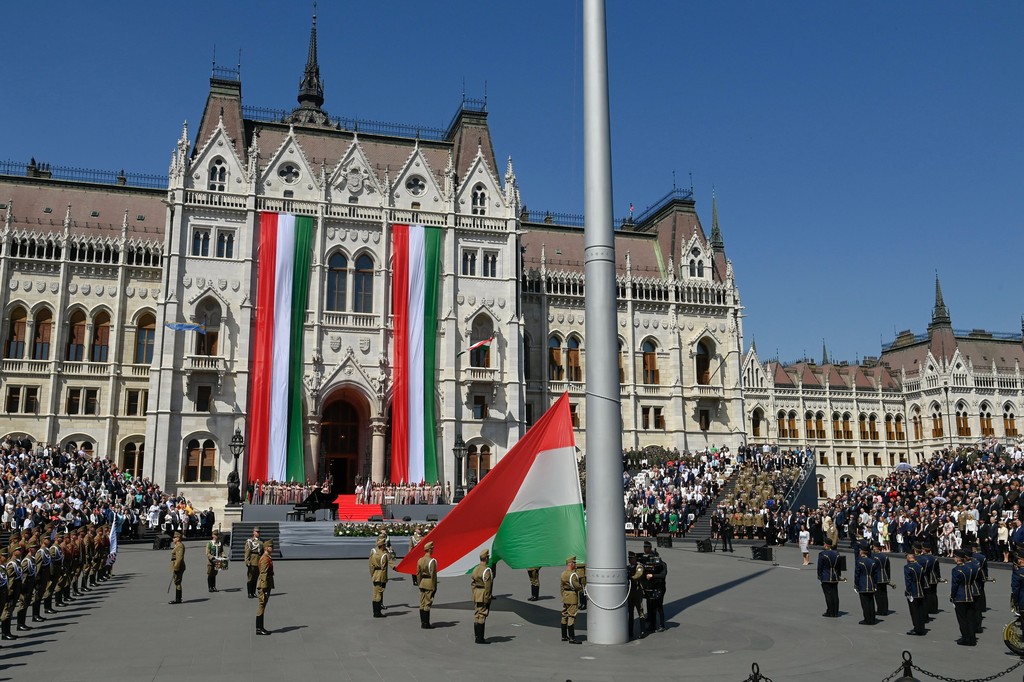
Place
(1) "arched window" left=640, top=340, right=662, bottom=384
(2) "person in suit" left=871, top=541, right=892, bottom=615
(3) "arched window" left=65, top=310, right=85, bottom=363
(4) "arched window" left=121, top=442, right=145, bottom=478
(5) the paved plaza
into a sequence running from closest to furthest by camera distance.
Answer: (5) the paved plaza, (2) "person in suit" left=871, top=541, right=892, bottom=615, (4) "arched window" left=121, top=442, right=145, bottom=478, (3) "arched window" left=65, top=310, right=85, bottom=363, (1) "arched window" left=640, top=340, right=662, bottom=384

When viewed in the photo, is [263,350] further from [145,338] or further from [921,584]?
[921,584]

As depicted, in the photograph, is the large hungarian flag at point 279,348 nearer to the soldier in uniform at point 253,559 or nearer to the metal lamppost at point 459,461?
the metal lamppost at point 459,461

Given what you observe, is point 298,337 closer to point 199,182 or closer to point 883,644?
point 199,182

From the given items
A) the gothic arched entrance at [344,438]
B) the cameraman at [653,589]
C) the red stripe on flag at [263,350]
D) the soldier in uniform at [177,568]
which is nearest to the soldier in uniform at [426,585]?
the cameraman at [653,589]

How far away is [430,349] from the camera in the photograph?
5122 cm

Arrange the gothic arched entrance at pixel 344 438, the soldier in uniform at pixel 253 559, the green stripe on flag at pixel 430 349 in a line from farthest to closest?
1. the gothic arched entrance at pixel 344 438
2. the green stripe on flag at pixel 430 349
3. the soldier in uniform at pixel 253 559

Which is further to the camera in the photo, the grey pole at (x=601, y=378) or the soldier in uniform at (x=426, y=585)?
the soldier in uniform at (x=426, y=585)

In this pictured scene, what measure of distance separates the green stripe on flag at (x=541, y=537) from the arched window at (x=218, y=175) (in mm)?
38855

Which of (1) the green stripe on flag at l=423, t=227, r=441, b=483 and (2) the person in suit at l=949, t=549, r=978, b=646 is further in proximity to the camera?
(1) the green stripe on flag at l=423, t=227, r=441, b=483

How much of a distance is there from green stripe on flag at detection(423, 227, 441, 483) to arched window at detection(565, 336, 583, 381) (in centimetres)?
1125

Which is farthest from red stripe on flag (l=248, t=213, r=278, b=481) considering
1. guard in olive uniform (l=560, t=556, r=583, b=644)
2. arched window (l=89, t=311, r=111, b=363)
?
guard in olive uniform (l=560, t=556, r=583, b=644)

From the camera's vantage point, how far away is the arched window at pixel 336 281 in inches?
2023

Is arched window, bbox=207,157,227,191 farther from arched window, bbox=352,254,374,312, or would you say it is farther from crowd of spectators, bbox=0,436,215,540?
crowd of spectators, bbox=0,436,215,540

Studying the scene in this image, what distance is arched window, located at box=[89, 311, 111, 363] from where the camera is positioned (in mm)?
51625
